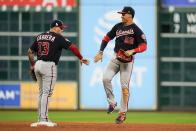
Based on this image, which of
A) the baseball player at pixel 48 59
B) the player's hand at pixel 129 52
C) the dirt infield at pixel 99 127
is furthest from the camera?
the player's hand at pixel 129 52

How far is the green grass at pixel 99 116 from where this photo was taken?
1839 centimetres

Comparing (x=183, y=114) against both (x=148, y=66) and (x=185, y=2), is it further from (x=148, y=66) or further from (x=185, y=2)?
(x=185, y=2)

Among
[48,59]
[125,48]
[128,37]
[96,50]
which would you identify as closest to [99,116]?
[96,50]

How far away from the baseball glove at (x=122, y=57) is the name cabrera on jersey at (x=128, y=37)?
0.50 ft

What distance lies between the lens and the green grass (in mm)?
18391

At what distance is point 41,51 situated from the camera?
1351 cm

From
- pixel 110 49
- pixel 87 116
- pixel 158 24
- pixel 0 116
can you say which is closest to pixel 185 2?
pixel 158 24

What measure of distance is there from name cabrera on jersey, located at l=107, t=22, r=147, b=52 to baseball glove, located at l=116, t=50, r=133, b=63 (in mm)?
152

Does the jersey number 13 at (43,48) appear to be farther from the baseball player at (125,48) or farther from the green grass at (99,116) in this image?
the green grass at (99,116)

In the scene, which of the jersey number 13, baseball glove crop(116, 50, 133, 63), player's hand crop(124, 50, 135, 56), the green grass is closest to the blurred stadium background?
the green grass

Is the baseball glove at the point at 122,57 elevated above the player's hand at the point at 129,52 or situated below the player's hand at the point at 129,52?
below

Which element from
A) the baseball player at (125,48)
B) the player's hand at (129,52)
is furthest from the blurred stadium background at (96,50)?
the player's hand at (129,52)

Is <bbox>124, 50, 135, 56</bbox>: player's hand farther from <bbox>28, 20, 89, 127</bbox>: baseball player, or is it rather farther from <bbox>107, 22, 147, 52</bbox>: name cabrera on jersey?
<bbox>28, 20, 89, 127</bbox>: baseball player

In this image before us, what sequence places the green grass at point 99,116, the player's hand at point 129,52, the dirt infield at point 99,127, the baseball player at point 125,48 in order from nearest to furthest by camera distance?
1. the dirt infield at point 99,127
2. the player's hand at point 129,52
3. the baseball player at point 125,48
4. the green grass at point 99,116
